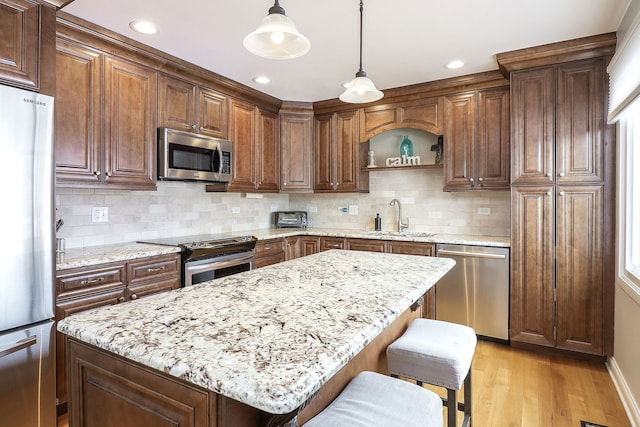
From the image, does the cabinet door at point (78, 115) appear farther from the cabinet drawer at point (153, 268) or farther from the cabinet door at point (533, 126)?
the cabinet door at point (533, 126)

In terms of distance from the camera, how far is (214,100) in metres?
3.44

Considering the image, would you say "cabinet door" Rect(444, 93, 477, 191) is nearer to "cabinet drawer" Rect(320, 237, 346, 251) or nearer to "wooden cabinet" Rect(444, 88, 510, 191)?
"wooden cabinet" Rect(444, 88, 510, 191)

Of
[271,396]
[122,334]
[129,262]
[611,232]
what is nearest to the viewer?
[271,396]

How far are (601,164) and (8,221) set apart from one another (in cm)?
376

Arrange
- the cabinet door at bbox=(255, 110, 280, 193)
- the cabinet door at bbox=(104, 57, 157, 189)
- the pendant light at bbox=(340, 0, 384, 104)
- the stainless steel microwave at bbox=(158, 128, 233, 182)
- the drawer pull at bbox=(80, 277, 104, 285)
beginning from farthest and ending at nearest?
the cabinet door at bbox=(255, 110, 280, 193) → the stainless steel microwave at bbox=(158, 128, 233, 182) → the cabinet door at bbox=(104, 57, 157, 189) → the drawer pull at bbox=(80, 277, 104, 285) → the pendant light at bbox=(340, 0, 384, 104)

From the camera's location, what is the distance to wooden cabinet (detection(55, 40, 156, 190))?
2328 mm

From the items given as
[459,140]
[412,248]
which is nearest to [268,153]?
[412,248]

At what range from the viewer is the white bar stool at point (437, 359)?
1.40m

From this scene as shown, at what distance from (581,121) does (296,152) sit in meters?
2.80

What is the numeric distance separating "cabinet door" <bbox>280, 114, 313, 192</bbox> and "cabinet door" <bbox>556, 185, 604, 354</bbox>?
2.60m

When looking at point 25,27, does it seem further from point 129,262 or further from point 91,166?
point 129,262

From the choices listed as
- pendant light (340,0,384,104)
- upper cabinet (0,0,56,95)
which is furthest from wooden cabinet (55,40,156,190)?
pendant light (340,0,384,104)

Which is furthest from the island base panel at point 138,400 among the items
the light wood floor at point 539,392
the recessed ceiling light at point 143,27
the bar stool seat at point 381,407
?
the recessed ceiling light at point 143,27

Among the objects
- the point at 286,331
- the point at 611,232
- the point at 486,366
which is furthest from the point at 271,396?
the point at 611,232
